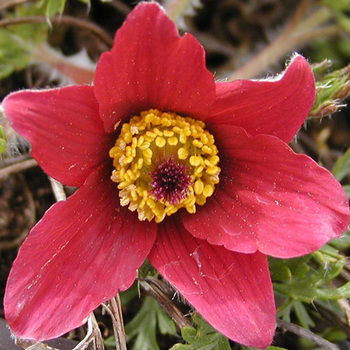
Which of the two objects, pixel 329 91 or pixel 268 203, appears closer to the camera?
pixel 268 203

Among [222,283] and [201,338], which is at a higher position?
[222,283]

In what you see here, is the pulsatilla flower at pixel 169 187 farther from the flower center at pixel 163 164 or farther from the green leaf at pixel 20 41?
the green leaf at pixel 20 41

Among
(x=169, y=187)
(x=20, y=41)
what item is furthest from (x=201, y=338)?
(x=20, y=41)

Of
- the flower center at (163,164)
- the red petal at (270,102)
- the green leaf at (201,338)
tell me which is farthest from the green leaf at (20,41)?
the green leaf at (201,338)

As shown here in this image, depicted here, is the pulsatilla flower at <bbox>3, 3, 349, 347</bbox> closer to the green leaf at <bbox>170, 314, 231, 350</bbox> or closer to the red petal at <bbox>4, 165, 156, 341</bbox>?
the red petal at <bbox>4, 165, 156, 341</bbox>

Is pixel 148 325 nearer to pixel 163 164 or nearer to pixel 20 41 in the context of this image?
pixel 163 164

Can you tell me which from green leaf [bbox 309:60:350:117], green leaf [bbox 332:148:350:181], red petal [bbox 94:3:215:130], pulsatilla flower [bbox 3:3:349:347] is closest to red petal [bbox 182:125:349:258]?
pulsatilla flower [bbox 3:3:349:347]
